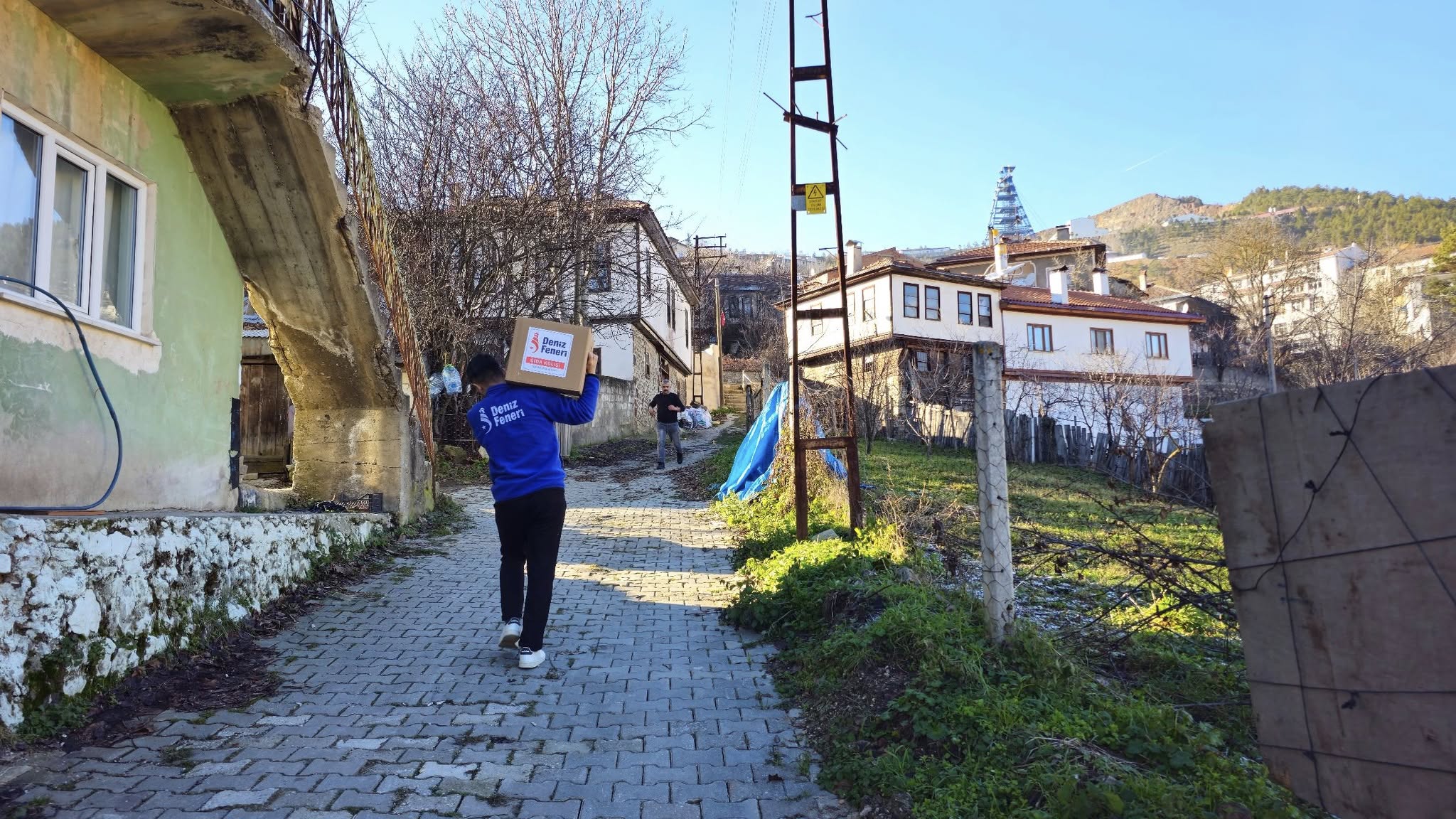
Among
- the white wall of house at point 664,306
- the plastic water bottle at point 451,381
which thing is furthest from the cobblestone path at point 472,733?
the white wall of house at point 664,306

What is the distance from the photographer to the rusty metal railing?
6.34 metres

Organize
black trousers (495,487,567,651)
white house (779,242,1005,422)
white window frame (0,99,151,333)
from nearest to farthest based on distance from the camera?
1. white window frame (0,99,151,333)
2. black trousers (495,487,567,651)
3. white house (779,242,1005,422)

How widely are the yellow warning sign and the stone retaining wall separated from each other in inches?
218

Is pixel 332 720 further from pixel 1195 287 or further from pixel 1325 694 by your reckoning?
pixel 1195 287

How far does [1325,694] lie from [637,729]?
2.86 metres

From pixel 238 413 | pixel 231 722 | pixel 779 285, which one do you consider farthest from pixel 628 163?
pixel 779 285

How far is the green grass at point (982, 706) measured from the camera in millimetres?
2885

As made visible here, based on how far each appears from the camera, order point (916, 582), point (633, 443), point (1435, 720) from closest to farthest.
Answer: point (1435, 720) < point (916, 582) < point (633, 443)

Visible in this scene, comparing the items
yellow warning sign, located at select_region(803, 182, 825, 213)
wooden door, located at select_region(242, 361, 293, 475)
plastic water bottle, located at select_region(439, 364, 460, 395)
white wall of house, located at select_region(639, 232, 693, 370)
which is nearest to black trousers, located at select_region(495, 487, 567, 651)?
yellow warning sign, located at select_region(803, 182, 825, 213)

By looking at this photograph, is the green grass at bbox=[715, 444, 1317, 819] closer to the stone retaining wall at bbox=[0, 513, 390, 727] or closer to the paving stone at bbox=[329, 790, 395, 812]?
the paving stone at bbox=[329, 790, 395, 812]

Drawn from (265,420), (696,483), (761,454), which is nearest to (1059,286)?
(696,483)

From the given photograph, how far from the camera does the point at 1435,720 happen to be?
2234mm

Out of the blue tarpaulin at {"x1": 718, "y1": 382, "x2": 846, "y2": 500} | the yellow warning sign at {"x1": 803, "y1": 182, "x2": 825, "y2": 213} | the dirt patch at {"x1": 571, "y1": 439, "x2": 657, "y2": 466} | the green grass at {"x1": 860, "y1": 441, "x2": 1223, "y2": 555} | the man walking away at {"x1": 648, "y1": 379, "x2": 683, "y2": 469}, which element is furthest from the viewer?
the dirt patch at {"x1": 571, "y1": 439, "x2": 657, "y2": 466}

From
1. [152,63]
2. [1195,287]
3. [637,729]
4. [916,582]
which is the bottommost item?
[637,729]
